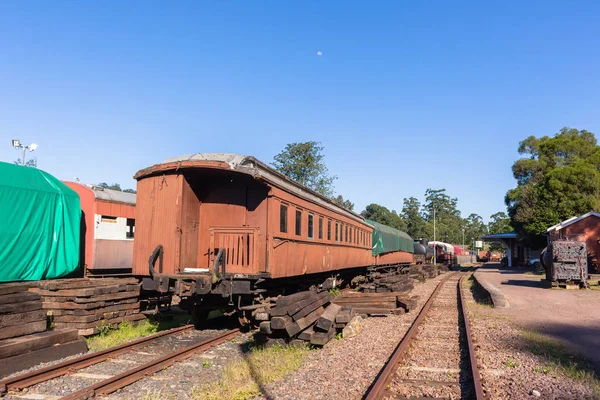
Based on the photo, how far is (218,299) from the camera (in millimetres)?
9805

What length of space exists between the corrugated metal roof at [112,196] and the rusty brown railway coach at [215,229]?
5437mm

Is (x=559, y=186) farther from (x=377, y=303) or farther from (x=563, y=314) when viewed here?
(x=377, y=303)

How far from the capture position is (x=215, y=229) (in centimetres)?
1022

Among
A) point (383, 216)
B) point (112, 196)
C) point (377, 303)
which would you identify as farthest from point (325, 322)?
point (383, 216)

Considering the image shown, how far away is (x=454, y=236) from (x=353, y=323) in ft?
374

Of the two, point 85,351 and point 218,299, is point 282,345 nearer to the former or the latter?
point 218,299

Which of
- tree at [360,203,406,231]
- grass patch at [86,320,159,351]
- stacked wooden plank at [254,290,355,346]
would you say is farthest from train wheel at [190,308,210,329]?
tree at [360,203,406,231]

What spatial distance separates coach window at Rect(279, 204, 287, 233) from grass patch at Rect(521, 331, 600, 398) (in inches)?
208

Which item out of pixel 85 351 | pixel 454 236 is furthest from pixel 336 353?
pixel 454 236

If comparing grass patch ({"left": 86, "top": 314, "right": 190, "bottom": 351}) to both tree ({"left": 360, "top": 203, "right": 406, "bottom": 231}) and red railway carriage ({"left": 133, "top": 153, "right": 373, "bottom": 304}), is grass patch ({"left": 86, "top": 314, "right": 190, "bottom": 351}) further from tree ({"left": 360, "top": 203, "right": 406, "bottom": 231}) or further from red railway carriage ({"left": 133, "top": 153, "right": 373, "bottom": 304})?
tree ({"left": 360, "top": 203, "right": 406, "bottom": 231})

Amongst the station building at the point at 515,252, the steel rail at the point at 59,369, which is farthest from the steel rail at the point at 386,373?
the station building at the point at 515,252

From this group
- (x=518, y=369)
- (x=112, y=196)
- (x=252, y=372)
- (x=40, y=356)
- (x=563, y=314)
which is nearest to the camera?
(x=252, y=372)

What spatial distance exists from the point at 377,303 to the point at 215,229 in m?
5.59

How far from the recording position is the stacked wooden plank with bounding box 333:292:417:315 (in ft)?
41.8
